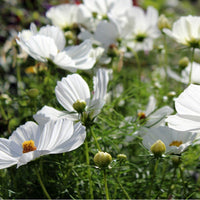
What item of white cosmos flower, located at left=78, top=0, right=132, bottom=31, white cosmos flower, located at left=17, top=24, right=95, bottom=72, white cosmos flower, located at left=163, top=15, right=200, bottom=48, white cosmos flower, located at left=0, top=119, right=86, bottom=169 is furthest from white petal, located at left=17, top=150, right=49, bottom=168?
white cosmos flower, located at left=78, top=0, right=132, bottom=31

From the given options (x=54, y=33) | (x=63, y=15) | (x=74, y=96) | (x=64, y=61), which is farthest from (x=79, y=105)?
(x=63, y=15)

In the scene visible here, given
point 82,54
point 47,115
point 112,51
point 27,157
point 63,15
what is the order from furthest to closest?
point 63,15
point 112,51
point 82,54
point 47,115
point 27,157

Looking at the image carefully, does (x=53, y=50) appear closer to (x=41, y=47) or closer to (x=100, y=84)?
(x=41, y=47)

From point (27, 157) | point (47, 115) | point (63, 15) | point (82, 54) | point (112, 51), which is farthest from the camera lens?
point (63, 15)

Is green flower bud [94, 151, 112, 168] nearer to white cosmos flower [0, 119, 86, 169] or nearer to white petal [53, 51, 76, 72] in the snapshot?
white cosmos flower [0, 119, 86, 169]

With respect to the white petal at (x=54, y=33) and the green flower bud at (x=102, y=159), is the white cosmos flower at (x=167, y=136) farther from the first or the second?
the white petal at (x=54, y=33)

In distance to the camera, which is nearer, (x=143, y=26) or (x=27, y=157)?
(x=27, y=157)

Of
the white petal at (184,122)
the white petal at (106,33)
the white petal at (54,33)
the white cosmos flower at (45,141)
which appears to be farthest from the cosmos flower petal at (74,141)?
the white petal at (106,33)

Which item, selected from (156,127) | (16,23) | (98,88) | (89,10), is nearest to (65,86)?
(98,88)
